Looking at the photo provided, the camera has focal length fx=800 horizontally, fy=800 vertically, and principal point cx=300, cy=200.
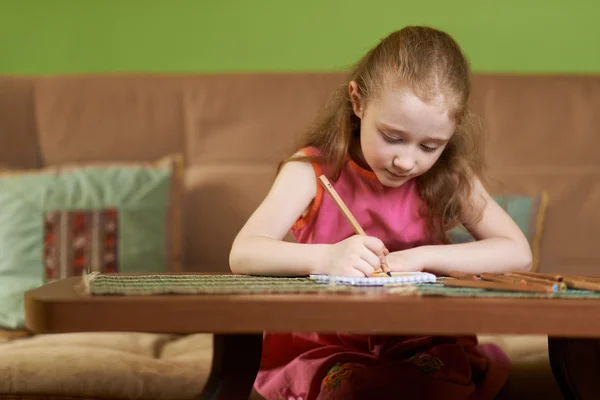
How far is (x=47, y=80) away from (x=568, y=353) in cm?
166

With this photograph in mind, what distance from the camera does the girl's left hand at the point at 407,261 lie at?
48.1 inches

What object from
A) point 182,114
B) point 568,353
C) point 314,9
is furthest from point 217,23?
point 568,353

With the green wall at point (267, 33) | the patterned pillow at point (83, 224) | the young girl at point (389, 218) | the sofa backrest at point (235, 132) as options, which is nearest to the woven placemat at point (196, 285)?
the young girl at point (389, 218)

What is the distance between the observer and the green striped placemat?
92 cm

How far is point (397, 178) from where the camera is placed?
1.39 meters

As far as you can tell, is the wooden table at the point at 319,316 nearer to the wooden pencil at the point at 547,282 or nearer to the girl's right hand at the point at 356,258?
the wooden pencil at the point at 547,282

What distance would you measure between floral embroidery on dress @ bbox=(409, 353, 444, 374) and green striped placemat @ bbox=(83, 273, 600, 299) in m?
0.25

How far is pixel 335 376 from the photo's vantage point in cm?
123

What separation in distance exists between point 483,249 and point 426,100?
0.89ft

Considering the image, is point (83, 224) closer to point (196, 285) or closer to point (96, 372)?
point (96, 372)

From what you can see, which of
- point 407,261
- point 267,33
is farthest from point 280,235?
point 267,33

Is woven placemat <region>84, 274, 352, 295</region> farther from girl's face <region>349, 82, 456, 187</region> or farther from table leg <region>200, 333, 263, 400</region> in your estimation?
girl's face <region>349, 82, 456, 187</region>

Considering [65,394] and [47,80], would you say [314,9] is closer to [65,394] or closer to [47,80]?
[47,80]

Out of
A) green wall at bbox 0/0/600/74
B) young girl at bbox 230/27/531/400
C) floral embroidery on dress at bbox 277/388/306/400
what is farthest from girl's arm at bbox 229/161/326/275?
green wall at bbox 0/0/600/74
